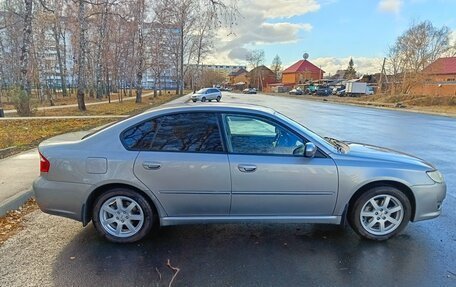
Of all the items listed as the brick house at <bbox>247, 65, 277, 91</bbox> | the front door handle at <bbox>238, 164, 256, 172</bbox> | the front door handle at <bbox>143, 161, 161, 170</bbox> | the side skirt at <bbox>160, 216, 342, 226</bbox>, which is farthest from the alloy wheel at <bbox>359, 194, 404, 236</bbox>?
the brick house at <bbox>247, 65, 277, 91</bbox>

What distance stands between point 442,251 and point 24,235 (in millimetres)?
4762

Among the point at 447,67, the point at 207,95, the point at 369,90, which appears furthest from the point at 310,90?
the point at 207,95

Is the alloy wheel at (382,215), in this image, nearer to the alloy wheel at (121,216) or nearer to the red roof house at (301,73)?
the alloy wheel at (121,216)

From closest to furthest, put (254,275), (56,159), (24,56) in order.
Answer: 1. (254,275)
2. (56,159)
3. (24,56)

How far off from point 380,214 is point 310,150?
1.17m

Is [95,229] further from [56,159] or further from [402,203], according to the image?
[402,203]

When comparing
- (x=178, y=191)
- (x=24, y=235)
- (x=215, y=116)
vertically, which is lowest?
(x=24, y=235)

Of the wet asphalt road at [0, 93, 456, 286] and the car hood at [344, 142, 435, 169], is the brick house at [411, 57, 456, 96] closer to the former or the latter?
the car hood at [344, 142, 435, 169]

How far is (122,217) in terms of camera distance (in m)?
3.61

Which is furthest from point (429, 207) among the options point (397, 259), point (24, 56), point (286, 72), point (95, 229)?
point (286, 72)

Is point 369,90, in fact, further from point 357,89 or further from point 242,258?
point 242,258

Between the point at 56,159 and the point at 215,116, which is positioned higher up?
the point at 215,116

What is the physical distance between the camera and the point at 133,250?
3.47 metres

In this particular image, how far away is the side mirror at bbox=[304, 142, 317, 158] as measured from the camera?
345 centimetres
